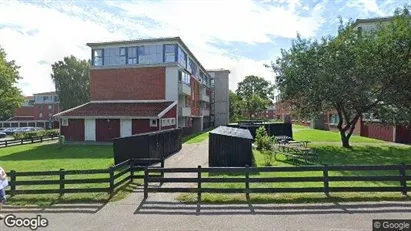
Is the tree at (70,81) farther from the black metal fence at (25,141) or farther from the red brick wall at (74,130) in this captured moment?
the red brick wall at (74,130)

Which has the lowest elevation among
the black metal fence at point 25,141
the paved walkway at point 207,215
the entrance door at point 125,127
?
the black metal fence at point 25,141

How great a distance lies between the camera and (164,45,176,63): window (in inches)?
1177

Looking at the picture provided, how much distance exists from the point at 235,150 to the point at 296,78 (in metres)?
8.91

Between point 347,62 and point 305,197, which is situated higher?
point 347,62

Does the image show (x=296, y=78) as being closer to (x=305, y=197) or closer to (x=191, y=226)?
(x=305, y=197)

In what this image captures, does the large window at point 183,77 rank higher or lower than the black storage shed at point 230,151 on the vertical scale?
higher

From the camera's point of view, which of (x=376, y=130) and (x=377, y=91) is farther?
(x=376, y=130)

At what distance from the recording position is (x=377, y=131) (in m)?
28.5

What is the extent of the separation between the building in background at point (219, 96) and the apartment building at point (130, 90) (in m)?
25.6

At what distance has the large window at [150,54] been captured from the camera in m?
30.2

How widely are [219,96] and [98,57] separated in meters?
30.6

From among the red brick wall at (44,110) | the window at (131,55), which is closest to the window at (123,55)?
the window at (131,55)

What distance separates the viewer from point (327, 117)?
1729 inches

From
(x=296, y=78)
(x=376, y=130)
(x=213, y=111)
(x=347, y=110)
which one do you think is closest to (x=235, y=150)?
(x=296, y=78)
